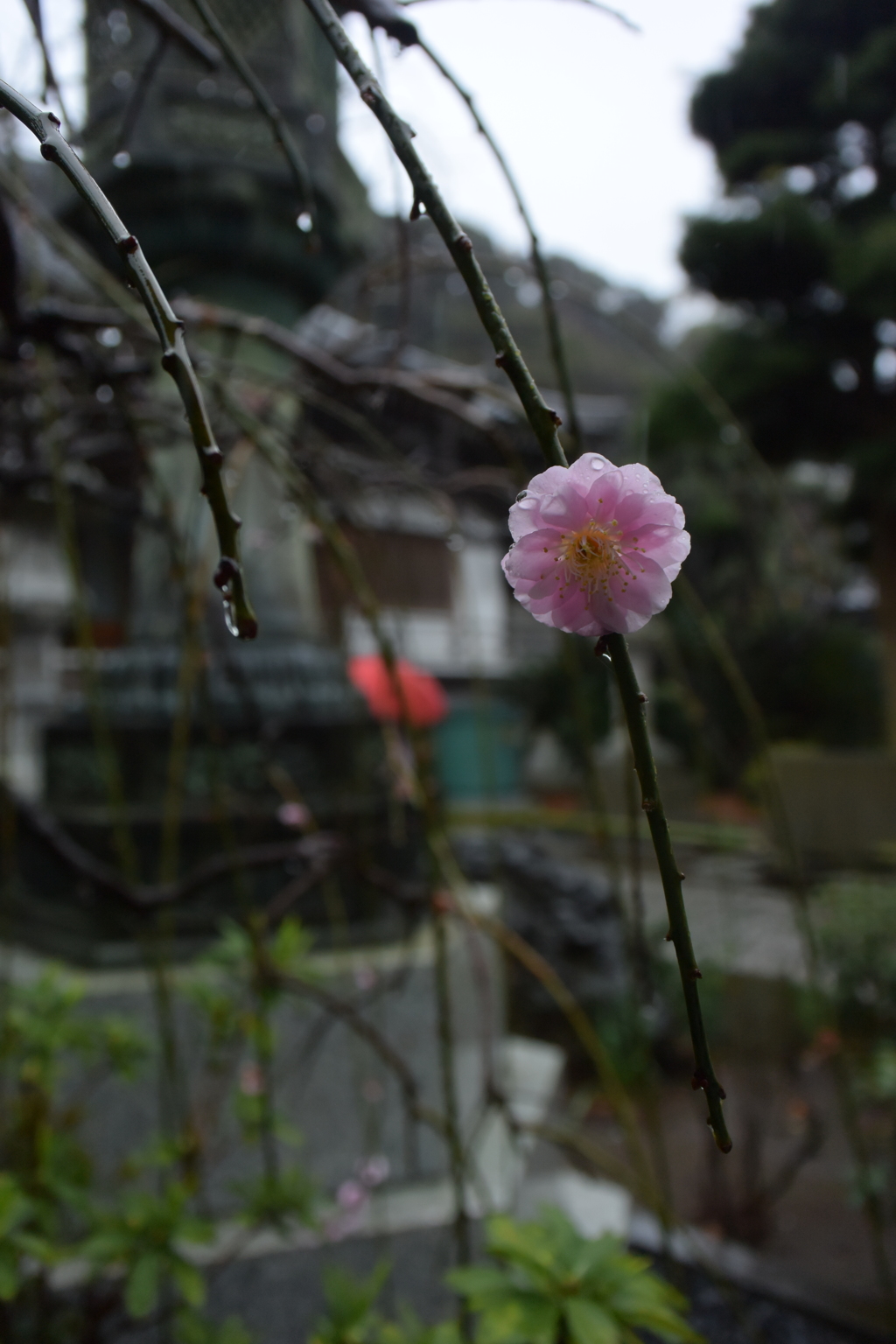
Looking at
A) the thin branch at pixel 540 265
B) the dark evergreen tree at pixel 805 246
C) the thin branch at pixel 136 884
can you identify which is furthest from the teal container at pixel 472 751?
the thin branch at pixel 540 265

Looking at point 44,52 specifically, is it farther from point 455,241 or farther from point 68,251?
point 455,241

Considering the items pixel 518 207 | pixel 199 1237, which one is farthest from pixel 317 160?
pixel 199 1237

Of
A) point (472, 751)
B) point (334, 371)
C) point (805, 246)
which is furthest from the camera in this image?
point (472, 751)

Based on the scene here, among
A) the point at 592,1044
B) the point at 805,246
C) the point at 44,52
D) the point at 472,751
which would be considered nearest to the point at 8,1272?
the point at 592,1044

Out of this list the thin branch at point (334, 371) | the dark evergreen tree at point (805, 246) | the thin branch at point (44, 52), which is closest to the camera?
the thin branch at point (44, 52)

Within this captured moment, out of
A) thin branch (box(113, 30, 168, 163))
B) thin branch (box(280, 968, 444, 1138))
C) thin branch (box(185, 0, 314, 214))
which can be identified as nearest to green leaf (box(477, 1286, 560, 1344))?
thin branch (box(280, 968, 444, 1138))

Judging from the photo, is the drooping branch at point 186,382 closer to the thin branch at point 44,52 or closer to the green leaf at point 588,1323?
the thin branch at point 44,52
